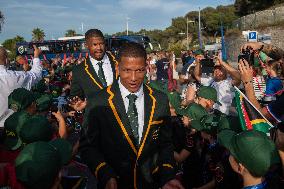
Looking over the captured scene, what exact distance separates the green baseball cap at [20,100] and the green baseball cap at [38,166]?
2.18 m

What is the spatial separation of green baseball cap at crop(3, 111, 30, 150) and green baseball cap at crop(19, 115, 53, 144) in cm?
21

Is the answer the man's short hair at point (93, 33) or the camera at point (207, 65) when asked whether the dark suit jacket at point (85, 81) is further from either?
the camera at point (207, 65)

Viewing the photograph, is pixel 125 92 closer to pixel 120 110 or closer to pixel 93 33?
pixel 120 110

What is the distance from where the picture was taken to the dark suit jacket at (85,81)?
468 cm

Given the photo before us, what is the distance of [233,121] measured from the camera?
375cm

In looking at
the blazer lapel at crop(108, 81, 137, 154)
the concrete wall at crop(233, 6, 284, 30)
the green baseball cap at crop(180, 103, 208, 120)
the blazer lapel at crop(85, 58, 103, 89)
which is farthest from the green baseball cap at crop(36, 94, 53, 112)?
the concrete wall at crop(233, 6, 284, 30)

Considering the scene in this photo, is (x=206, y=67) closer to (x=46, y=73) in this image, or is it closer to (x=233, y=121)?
(x=233, y=121)

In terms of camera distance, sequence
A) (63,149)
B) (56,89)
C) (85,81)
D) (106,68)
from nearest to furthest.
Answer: (63,149), (85,81), (106,68), (56,89)

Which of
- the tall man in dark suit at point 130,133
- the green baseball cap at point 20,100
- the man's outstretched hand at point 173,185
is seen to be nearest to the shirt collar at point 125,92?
the tall man in dark suit at point 130,133

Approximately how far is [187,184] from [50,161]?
7.24 feet

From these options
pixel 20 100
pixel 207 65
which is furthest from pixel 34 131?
pixel 207 65

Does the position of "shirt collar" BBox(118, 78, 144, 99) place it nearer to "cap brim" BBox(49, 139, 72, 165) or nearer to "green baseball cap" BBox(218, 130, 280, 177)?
"cap brim" BBox(49, 139, 72, 165)

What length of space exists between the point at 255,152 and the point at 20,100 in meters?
3.12

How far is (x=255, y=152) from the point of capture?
2.50 m
